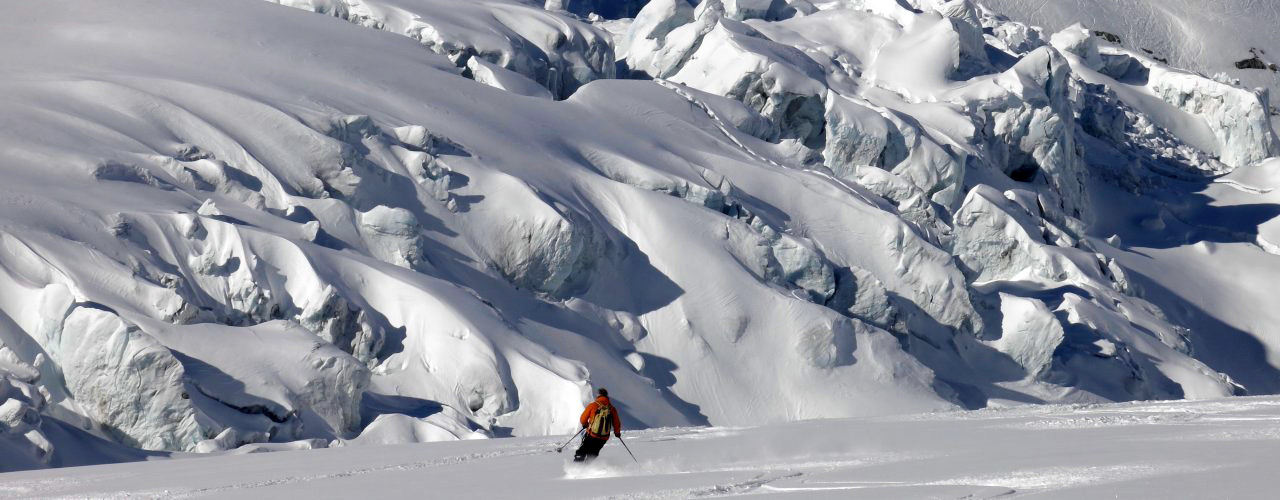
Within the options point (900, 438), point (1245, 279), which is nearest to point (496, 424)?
point (900, 438)

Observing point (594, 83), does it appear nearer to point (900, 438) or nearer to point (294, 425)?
point (294, 425)

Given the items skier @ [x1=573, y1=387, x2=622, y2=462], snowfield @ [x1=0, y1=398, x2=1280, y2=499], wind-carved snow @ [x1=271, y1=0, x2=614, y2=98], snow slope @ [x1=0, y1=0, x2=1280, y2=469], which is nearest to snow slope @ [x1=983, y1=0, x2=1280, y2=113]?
snow slope @ [x1=0, y1=0, x2=1280, y2=469]

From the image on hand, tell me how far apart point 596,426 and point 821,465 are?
273 cm

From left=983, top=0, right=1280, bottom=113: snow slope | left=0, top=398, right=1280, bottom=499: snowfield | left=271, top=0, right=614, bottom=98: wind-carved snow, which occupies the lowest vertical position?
left=983, top=0, right=1280, bottom=113: snow slope

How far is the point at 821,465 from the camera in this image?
1653cm

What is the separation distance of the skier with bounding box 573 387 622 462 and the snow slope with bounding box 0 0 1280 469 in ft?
30.6

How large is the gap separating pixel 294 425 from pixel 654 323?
38.2 ft

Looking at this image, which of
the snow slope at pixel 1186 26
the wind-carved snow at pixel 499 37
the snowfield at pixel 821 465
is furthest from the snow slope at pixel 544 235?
the snow slope at pixel 1186 26

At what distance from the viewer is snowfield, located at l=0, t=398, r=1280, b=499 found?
45.0 feet

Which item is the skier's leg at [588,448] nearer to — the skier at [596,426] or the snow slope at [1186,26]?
the skier at [596,426]

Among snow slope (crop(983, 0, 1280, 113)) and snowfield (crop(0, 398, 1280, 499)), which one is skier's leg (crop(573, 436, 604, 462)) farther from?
snow slope (crop(983, 0, 1280, 113))

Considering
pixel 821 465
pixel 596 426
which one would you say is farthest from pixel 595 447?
pixel 821 465

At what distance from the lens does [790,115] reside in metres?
48.8

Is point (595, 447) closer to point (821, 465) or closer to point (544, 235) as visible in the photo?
point (821, 465)
